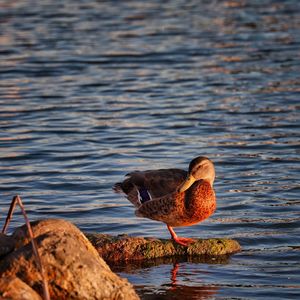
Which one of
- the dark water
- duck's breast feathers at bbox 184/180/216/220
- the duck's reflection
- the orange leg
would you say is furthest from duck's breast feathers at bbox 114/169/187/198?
the duck's reflection

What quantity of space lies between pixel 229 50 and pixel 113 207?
9.41 metres

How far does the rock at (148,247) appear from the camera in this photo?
809 cm

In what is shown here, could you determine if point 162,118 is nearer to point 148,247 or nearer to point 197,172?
point 197,172

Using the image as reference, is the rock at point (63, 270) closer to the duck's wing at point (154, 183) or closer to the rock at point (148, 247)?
the rock at point (148, 247)

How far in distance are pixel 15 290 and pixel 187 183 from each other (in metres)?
2.97

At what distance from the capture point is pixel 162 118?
14.4 metres

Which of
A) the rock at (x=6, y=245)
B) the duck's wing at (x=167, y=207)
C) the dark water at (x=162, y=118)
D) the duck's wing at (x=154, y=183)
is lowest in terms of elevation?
the dark water at (x=162, y=118)

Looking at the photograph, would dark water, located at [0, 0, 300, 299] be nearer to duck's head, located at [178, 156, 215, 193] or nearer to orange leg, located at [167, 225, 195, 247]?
orange leg, located at [167, 225, 195, 247]

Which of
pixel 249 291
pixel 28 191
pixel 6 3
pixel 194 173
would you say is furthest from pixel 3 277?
pixel 6 3

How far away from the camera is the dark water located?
28.6ft

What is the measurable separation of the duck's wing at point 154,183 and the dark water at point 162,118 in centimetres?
45

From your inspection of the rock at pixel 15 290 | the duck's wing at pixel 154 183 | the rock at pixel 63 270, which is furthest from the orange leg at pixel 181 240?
the rock at pixel 15 290

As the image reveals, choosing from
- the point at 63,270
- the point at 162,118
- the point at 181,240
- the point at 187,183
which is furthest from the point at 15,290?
the point at 162,118

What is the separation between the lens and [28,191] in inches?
420
